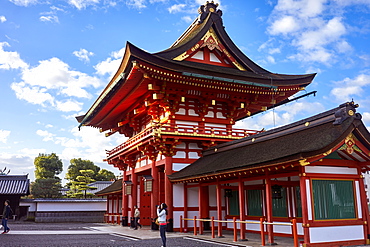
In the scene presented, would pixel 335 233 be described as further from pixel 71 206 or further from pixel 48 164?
pixel 48 164

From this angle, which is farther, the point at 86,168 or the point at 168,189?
the point at 86,168

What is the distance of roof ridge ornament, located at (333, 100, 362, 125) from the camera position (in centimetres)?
1157

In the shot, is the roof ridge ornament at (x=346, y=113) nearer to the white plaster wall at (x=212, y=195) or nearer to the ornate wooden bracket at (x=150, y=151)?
the white plaster wall at (x=212, y=195)

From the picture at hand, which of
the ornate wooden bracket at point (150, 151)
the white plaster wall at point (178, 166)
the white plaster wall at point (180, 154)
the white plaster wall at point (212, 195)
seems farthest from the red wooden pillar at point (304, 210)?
the ornate wooden bracket at point (150, 151)

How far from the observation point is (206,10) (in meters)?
24.4

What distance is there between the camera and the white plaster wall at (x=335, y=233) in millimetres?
11250

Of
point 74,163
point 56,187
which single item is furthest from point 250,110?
point 74,163

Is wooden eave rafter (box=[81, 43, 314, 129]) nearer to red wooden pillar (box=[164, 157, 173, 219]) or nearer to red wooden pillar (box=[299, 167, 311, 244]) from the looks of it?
red wooden pillar (box=[164, 157, 173, 219])

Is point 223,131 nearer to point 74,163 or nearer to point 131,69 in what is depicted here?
point 131,69

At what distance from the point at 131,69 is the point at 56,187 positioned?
110 ft

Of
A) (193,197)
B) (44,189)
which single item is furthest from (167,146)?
(44,189)

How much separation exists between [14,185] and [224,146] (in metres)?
25.6

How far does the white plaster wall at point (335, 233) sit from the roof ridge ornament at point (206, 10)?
16.5m

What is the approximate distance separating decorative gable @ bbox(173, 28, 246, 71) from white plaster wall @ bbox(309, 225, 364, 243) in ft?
43.4
